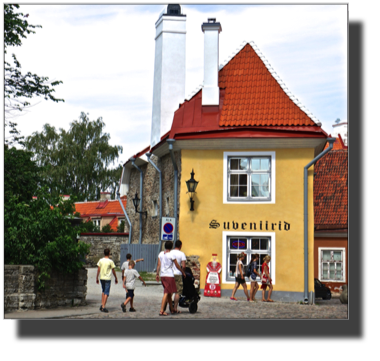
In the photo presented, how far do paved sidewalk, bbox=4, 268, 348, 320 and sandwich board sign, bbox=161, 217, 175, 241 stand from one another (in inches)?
63.1

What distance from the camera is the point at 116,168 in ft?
141

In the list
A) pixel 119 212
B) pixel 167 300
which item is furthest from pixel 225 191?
pixel 119 212

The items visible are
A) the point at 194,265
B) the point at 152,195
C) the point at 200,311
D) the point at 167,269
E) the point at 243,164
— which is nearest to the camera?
the point at 167,269

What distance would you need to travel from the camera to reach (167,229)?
55.5ft

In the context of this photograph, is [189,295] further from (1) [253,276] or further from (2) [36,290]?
(1) [253,276]

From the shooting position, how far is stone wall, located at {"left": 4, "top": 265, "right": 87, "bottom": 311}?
40.6ft

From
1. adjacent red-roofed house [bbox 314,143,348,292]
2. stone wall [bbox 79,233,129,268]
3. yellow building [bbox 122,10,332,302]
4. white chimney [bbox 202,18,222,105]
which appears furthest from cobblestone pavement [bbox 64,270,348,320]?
stone wall [bbox 79,233,129,268]

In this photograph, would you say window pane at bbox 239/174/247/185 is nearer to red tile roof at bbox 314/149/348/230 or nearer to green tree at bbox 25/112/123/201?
red tile roof at bbox 314/149/348/230

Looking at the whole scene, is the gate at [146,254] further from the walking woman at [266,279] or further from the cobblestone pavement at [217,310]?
the walking woman at [266,279]

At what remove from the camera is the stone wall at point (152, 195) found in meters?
19.3

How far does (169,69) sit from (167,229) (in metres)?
7.07

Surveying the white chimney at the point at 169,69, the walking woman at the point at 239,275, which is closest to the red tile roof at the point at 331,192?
the white chimney at the point at 169,69

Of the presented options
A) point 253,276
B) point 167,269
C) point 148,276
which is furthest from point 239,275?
point 148,276

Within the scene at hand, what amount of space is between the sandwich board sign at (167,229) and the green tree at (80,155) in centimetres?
2287
